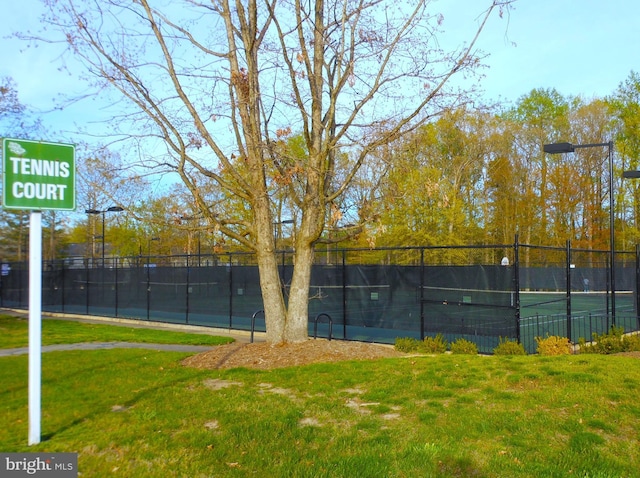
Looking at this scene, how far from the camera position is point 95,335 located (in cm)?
1658

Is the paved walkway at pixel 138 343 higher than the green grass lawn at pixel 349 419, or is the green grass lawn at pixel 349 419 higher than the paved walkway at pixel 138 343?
the green grass lawn at pixel 349 419

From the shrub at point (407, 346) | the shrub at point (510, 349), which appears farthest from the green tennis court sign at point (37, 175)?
the shrub at point (510, 349)

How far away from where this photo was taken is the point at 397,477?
Result: 176 inches

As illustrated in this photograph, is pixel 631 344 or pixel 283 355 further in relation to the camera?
pixel 631 344

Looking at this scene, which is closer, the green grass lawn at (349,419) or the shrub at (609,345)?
the green grass lawn at (349,419)

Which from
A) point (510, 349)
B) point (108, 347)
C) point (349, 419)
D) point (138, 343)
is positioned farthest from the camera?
point (138, 343)

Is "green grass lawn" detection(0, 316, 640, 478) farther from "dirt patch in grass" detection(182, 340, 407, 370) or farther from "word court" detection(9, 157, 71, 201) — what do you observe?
"word court" detection(9, 157, 71, 201)

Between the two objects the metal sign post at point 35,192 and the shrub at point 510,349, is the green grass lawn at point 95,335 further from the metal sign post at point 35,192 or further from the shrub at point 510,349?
the metal sign post at point 35,192

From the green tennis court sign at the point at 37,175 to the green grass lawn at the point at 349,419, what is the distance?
2.35 metres

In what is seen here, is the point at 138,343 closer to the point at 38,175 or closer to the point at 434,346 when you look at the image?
the point at 434,346

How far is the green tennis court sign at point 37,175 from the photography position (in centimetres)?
539

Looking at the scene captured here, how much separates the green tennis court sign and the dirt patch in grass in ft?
15.1

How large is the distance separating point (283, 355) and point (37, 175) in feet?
18.5

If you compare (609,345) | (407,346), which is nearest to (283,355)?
(407,346)
